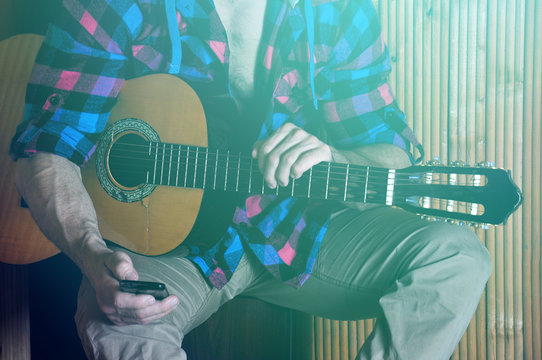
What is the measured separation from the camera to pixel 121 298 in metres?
0.54

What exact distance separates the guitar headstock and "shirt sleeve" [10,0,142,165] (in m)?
0.58

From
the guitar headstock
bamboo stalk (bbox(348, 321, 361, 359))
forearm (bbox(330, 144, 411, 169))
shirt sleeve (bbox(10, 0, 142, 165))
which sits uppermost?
shirt sleeve (bbox(10, 0, 142, 165))

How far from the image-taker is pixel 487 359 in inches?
38.7

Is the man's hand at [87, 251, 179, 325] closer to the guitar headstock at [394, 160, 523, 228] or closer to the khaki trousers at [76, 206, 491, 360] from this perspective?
the khaki trousers at [76, 206, 491, 360]

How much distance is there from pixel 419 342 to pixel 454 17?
81 cm

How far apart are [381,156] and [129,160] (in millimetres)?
529

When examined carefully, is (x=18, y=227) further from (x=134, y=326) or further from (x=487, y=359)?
(x=487, y=359)

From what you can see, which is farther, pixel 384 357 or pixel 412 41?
pixel 412 41

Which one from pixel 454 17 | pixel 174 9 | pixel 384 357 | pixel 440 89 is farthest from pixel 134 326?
pixel 454 17

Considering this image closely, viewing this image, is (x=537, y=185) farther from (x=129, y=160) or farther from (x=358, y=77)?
(x=129, y=160)

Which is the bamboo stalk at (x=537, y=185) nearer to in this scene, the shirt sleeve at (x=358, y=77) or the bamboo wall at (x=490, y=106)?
the bamboo wall at (x=490, y=106)

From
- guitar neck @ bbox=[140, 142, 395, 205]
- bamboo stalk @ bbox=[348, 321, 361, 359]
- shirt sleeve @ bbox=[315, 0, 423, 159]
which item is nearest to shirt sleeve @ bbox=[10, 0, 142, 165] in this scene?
guitar neck @ bbox=[140, 142, 395, 205]

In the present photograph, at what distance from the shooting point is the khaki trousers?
1.82 feet

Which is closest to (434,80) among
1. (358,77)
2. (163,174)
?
(358,77)
